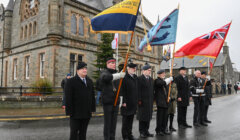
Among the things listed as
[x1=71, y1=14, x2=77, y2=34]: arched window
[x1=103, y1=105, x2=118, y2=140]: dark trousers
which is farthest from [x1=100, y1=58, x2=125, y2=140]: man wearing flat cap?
[x1=71, y1=14, x2=77, y2=34]: arched window

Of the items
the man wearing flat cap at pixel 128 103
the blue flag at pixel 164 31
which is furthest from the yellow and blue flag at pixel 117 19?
the blue flag at pixel 164 31

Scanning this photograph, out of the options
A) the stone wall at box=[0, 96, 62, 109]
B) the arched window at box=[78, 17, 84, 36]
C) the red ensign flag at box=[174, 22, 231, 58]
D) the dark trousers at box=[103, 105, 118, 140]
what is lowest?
the stone wall at box=[0, 96, 62, 109]

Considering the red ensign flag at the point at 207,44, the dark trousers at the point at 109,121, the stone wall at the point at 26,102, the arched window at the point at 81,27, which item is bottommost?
the stone wall at the point at 26,102

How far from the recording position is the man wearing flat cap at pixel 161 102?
20.6 feet

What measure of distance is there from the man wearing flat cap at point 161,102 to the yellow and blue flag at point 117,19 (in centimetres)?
206

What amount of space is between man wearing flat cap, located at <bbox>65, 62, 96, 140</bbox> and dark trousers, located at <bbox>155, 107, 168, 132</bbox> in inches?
115

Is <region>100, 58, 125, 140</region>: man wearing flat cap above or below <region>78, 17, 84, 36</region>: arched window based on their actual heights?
below

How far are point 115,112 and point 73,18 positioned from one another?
16281 millimetres

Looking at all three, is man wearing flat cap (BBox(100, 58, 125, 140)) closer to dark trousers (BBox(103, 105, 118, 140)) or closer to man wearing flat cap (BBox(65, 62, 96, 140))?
dark trousers (BBox(103, 105, 118, 140))

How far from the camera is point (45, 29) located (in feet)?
59.1

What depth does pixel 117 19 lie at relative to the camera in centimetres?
562

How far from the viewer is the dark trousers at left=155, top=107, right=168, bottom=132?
6.27 metres

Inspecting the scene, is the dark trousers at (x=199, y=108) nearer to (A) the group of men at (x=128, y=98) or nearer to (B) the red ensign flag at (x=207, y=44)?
(A) the group of men at (x=128, y=98)

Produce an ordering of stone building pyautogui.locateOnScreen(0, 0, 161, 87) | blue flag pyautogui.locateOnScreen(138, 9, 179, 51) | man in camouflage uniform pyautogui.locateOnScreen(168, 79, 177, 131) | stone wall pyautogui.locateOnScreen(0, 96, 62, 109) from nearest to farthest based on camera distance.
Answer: man in camouflage uniform pyautogui.locateOnScreen(168, 79, 177, 131) < blue flag pyautogui.locateOnScreen(138, 9, 179, 51) < stone wall pyautogui.locateOnScreen(0, 96, 62, 109) < stone building pyautogui.locateOnScreen(0, 0, 161, 87)
